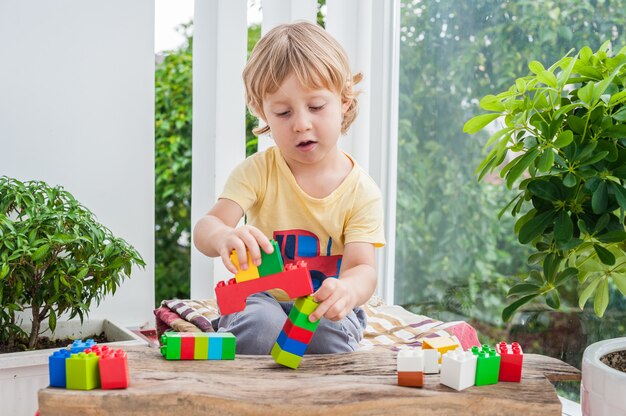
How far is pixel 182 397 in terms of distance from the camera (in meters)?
0.99

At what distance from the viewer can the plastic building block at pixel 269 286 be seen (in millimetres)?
1135

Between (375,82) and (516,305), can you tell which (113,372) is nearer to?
(516,305)

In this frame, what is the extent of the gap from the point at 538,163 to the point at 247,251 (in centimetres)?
48

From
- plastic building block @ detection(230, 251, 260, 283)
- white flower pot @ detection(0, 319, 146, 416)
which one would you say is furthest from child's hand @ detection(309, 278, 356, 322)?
white flower pot @ detection(0, 319, 146, 416)

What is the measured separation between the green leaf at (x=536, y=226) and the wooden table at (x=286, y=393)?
0.22 metres

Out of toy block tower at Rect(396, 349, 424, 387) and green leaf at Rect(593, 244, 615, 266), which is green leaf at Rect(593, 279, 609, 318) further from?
toy block tower at Rect(396, 349, 424, 387)

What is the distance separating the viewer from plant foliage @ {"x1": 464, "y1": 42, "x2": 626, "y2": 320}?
112 centimetres

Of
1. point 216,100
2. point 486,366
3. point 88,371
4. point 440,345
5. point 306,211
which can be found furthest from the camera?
point 216,100

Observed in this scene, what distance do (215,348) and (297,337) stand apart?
0.45 feet

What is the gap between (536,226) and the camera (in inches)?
Answer: 46.9

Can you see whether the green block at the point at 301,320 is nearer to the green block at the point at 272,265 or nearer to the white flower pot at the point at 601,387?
the green block at the point at 272,265

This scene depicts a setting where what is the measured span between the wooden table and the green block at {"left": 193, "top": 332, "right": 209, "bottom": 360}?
2cm

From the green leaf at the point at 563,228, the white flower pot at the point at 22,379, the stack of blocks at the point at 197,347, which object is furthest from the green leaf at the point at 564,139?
the white flower pot at the point at 22,379

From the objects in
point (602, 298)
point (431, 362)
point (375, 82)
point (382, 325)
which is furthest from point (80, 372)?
point (375, 82)
